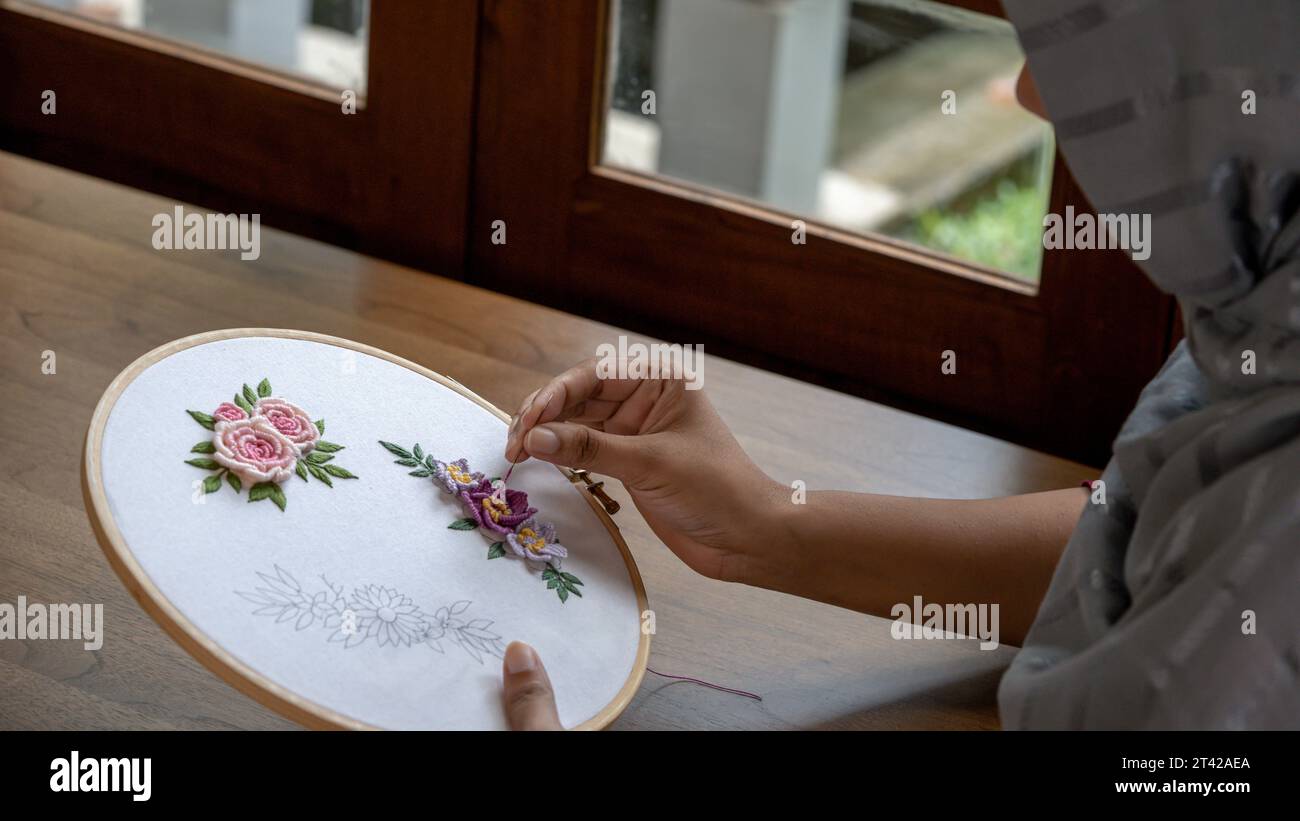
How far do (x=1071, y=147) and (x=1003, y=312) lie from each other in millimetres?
644

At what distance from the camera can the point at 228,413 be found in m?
0.83

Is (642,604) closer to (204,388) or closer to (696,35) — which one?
(204,388)

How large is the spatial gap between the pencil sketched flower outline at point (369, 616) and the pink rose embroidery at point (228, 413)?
0.40 feet

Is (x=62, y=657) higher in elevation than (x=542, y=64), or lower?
lower

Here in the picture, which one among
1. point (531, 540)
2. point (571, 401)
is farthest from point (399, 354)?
point (531, 540)

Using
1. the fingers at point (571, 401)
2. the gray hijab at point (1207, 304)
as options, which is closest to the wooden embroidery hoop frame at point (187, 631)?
the fingers at point (571, 401)

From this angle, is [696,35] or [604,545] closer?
[604,545]

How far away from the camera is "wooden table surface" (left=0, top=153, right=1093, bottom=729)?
0.85 meters

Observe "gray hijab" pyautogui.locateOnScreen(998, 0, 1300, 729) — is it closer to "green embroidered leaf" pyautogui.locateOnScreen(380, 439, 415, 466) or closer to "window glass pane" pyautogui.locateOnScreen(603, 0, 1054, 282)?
"green embroidered leaf" pyautogui.locateOnScreen(380, 439, 415, 466)

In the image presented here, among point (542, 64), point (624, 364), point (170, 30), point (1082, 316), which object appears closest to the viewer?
point (624, 364)

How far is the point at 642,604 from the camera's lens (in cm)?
84

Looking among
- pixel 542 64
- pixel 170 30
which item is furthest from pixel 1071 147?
pixel 170 30

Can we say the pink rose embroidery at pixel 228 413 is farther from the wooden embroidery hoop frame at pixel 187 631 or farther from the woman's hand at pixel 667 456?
the woman's hand at pixel 667 456

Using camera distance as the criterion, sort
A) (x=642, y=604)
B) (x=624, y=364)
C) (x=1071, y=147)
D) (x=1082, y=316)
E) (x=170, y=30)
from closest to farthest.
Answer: (x=1071, y=147) → (x=642, y=604) → (x=624, y=364) → (x=1082, y=316) → (x=170, y=30)
